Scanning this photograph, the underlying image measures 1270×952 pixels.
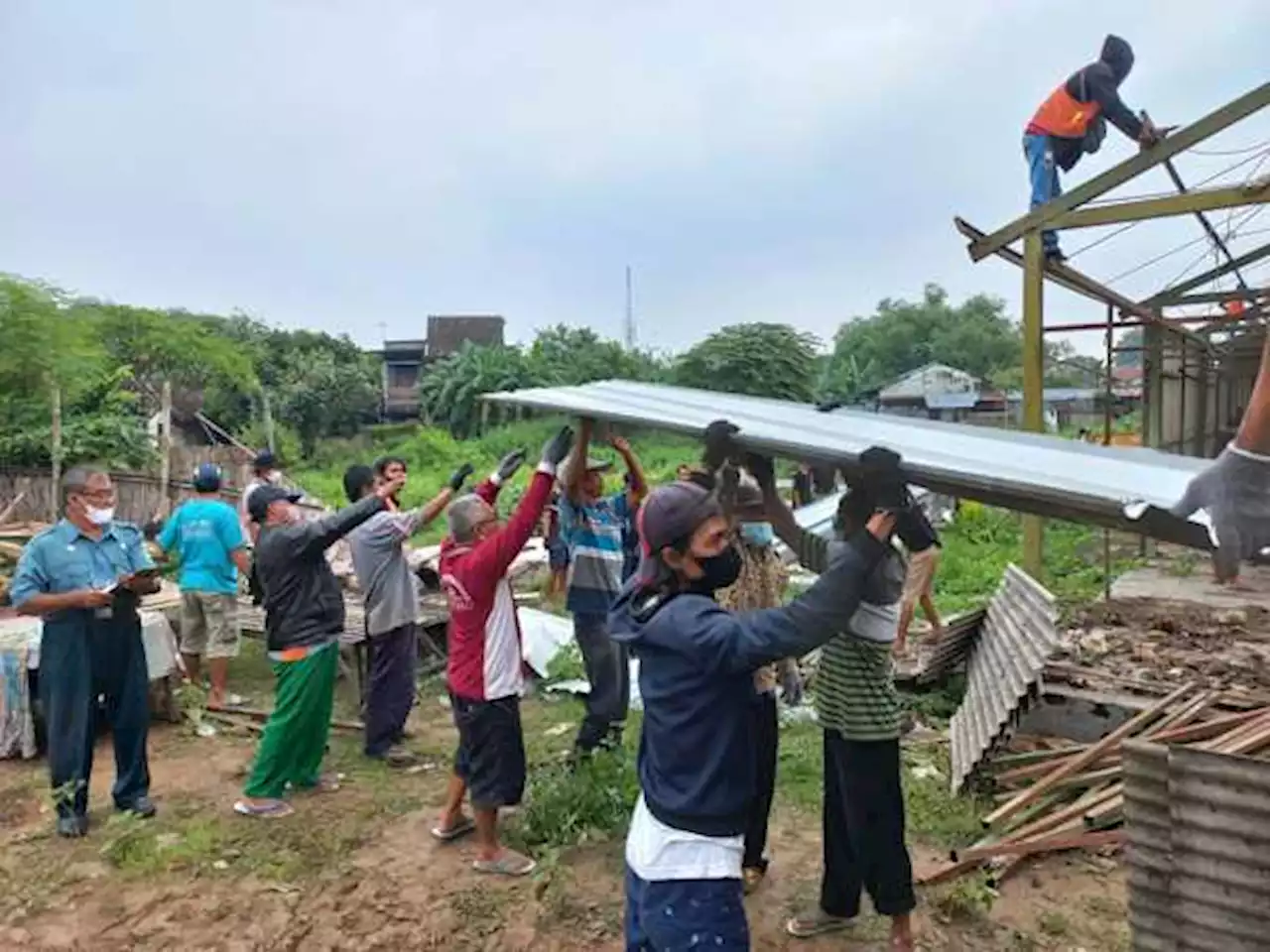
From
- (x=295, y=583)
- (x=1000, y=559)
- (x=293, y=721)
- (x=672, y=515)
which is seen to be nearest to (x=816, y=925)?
(x=672, y=515)

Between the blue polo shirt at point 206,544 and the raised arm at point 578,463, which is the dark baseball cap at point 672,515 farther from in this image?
the blue polo shirt at point 206,544

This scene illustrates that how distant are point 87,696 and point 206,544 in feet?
6.99

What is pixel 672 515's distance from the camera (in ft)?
7.89

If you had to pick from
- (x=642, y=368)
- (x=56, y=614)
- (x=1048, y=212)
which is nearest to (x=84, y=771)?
(x=56, y=614)

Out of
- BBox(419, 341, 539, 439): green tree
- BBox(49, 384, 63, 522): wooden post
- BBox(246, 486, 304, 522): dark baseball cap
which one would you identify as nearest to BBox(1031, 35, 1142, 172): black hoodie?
BBox(246, 486, 304, 522): dark baseball cap

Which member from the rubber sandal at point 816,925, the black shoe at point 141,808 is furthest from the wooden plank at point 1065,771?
the black shoe at point 141,808

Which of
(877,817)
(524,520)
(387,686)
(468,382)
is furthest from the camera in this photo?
(468,382)

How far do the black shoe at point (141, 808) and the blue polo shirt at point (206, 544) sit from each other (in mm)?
2007

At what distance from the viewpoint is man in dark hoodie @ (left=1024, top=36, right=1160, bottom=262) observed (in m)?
6.75

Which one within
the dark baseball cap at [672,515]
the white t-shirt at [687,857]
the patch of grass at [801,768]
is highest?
the dark baseball cap at [672,515]

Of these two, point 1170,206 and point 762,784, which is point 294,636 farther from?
point 1170,206

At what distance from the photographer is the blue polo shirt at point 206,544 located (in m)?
6.58

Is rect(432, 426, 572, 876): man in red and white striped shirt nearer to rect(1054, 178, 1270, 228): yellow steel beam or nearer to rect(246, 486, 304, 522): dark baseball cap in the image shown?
rect(246, 486, 304, 522): dark baseball cap

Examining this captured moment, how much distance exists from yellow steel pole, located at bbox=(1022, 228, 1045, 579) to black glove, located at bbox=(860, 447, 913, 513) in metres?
5.00
